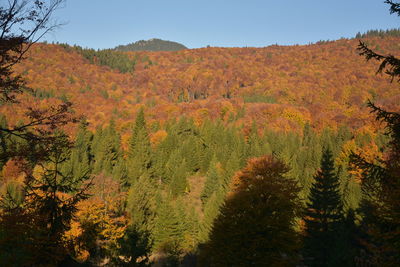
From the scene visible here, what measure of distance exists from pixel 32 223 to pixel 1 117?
91.8 m

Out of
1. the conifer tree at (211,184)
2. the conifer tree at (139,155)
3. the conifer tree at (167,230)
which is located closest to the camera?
the conifer tree at (167,230)

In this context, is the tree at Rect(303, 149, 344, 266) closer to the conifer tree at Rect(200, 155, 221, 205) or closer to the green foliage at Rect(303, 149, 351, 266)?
the green foliage at Rect(303, 149, 351, 266)

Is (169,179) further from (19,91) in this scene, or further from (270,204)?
(19,91)

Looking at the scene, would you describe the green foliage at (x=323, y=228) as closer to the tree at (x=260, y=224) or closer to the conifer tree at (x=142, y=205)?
the tree at (x=260, y=224)

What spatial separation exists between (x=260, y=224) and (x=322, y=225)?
13030mm

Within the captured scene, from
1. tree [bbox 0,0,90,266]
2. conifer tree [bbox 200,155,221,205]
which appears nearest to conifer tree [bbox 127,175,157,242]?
conifer tree [bbox 200,155,221,205]

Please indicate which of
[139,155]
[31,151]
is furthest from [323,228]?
[139,155]

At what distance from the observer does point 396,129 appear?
30.9 ft

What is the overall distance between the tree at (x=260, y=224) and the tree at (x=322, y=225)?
22.5ft

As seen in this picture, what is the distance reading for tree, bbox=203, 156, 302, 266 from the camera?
19.7 m

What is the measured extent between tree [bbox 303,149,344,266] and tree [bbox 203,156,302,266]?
6.86 meters

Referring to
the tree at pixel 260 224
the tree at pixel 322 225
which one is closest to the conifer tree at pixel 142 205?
the tree at pixel 260 224

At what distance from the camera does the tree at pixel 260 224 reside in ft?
64.5

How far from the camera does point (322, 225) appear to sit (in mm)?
29625
